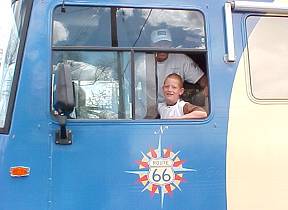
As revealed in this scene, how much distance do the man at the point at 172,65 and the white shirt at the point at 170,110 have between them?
0.07m

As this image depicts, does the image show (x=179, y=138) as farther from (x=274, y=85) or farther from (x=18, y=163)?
(x=18, y=163)

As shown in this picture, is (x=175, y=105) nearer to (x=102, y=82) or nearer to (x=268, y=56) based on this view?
(x=102, y=82)

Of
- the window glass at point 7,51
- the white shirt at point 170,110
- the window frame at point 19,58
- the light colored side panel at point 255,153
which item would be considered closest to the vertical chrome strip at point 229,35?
the light colored side panel at point 255,153

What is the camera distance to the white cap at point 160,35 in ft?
12.6

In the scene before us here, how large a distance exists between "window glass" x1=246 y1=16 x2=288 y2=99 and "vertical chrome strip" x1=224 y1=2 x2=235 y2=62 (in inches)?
7.5

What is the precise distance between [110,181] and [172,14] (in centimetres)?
152

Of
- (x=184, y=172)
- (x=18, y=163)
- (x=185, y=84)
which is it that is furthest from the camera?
(x=185, y=84)

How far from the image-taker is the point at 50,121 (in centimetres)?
355

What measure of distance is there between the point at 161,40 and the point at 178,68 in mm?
291

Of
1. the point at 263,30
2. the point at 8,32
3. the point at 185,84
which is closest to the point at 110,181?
the point at 185,84

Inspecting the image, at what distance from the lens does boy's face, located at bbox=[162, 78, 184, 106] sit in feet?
12.8

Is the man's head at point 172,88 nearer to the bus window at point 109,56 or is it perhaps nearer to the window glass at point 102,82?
the bus window at point 109,56

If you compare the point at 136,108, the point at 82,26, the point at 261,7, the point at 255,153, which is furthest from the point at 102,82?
the point at 261,7

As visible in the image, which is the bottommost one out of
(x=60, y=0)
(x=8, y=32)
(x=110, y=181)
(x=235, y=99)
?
(x=110, y=181)
